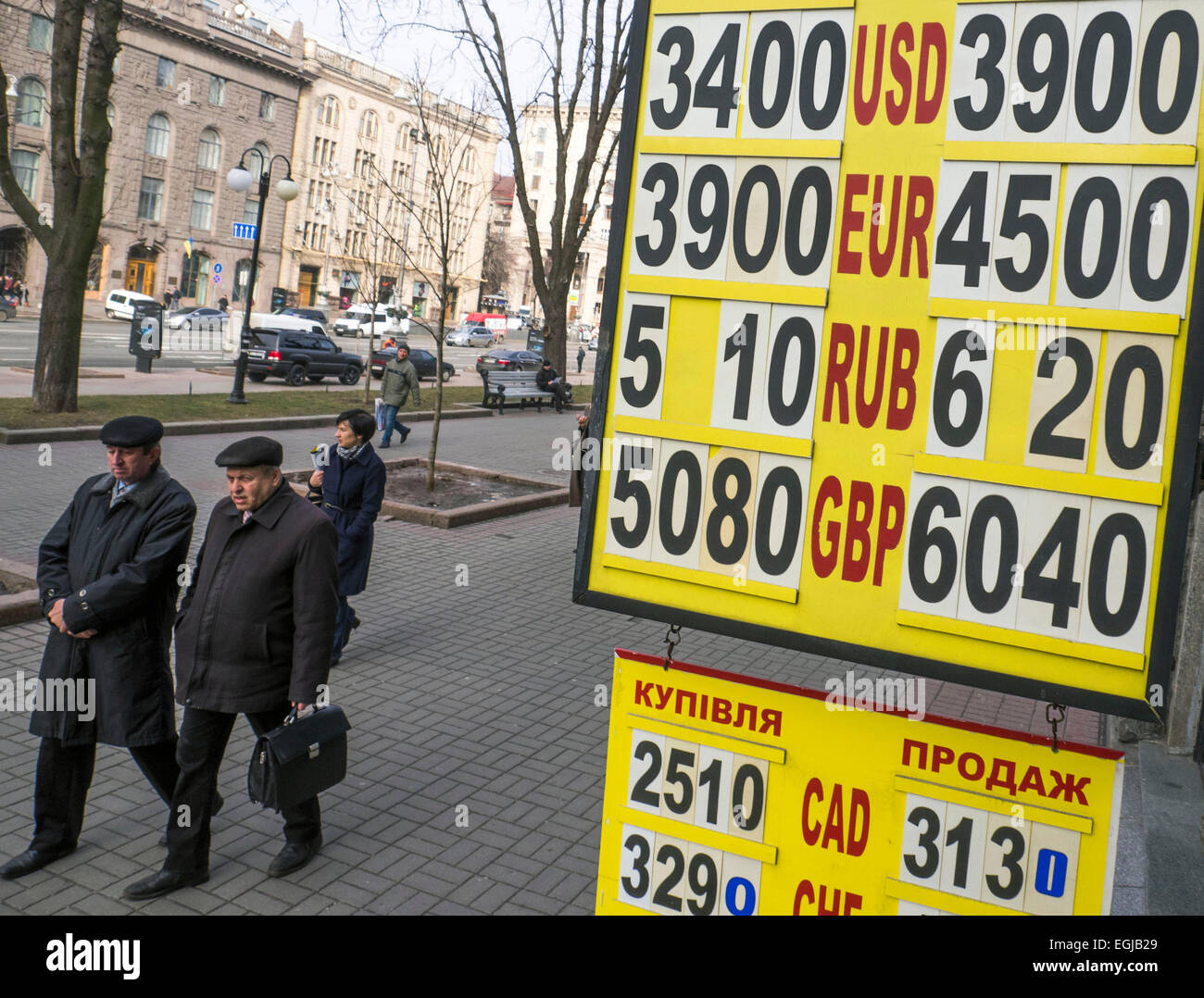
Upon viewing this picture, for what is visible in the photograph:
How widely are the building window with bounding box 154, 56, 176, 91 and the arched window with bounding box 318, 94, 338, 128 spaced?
12287mm

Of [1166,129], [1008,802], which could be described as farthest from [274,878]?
[1166,129]

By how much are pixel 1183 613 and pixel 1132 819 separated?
194cm

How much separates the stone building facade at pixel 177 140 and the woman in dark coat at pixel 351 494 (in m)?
48.8

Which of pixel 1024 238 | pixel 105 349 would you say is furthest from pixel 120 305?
pixel 1024 238

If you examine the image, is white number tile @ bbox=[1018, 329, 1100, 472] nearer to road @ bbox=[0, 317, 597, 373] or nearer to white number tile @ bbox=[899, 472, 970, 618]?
white number tile @ bbox=[899, 472, 970, 618]

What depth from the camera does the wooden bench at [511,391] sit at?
94.1 feet

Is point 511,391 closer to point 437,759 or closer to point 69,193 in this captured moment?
point 69,193

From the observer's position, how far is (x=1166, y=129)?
2.69 m

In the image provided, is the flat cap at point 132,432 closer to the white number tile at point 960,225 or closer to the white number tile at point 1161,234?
the white number tile at point 960,225

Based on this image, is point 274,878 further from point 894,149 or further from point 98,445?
point 98,445

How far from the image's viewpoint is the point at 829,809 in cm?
313

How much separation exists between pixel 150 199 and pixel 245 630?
6074cm

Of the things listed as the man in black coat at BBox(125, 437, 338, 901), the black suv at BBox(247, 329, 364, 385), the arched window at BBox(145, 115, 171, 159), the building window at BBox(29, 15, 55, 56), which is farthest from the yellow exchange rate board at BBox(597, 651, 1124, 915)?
the arched window at BBox(145, 115, 171, 159)
